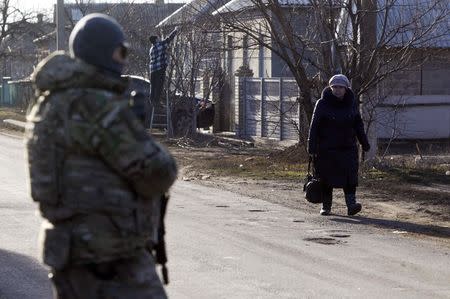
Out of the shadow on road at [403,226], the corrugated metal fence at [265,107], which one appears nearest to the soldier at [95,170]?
the shadow on road at [403,226]

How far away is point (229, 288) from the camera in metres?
8.16

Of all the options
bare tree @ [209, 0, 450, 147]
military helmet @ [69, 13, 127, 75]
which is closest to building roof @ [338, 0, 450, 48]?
bare tree @ [209, 0, 450, 147]

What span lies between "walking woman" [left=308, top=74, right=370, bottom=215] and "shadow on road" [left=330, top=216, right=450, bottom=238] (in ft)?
0.70

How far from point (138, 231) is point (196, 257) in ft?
18.2

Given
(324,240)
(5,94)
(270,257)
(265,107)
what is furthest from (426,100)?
(5,94)

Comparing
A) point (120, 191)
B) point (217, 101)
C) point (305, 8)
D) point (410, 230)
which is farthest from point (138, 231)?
point (217, 101)

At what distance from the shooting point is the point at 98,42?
13.7 feet

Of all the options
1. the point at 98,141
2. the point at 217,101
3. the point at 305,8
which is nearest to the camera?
the point at 98,141

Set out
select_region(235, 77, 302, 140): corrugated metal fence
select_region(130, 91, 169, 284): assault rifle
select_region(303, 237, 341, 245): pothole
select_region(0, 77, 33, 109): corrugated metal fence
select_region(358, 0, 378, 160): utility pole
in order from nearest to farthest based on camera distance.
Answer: select_region(130, 91, 169, 284): assault rifle
select_region(303, 237, 341, 245): pothole
select_region(358, 0, 378, 160): utility pole
select_region(235, 77, 302, 140): corrugated metal fence
select_region(0, 77, 33, 109): corrugated metal fence

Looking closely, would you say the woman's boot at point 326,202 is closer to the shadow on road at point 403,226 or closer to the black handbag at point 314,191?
the black handbag at point 314,191

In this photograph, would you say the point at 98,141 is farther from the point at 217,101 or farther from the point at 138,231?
the point at 217,101

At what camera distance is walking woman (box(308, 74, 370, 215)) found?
12594mm

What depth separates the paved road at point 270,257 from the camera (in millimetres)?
8195

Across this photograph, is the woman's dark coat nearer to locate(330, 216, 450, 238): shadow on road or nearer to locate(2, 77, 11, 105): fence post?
locate(330, 216, 450, 238): shadow on road
